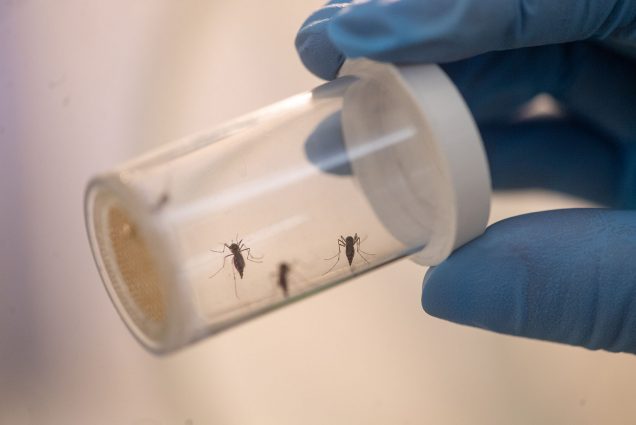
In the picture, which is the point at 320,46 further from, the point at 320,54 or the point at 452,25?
the point at 452,25

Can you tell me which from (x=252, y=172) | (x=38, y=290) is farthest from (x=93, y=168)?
(x=252, y=172)

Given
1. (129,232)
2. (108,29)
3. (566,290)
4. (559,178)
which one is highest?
(108,29)

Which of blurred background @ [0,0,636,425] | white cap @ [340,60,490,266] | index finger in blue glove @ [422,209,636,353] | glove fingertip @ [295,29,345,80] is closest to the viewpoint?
white cap @ [340,60,490,266]

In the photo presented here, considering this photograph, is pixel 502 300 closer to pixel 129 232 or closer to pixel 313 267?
pixel 313 267

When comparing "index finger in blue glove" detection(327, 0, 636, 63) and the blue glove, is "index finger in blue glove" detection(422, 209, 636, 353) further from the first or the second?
"index finger in blue glove" detection(327, 0, 636, 63)

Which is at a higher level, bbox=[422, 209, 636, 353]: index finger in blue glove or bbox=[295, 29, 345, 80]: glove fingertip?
bbox=[295, 29, 345, 80]: glove fingertip

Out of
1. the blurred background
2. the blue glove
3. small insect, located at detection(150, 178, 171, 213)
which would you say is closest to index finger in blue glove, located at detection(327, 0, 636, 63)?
the blue glove

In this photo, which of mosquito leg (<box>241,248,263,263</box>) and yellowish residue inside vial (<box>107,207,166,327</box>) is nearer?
yellowish residue inside vial (<box>107,207,166,327</box>)
